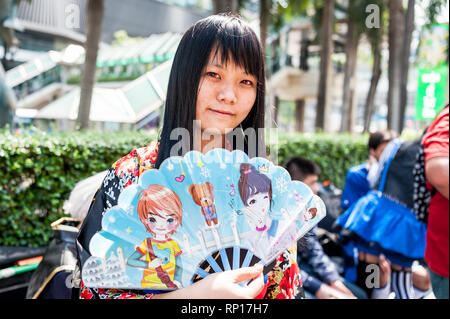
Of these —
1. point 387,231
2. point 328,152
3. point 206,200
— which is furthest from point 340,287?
point 328,152

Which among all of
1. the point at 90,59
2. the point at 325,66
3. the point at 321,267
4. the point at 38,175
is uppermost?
the point at 325,66

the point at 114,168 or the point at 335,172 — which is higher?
the point at 114,168

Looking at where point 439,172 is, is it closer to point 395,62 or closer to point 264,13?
point 395,62

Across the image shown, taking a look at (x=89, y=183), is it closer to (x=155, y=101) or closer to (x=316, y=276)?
(x=316, y=276)

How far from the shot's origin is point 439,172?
1.59 meters

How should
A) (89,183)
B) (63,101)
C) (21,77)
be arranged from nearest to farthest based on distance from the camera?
(89,183)
(63,101)
(21,77)

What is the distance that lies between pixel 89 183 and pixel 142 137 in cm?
157

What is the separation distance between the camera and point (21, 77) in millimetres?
14930

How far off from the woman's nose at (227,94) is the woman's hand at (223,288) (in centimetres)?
46

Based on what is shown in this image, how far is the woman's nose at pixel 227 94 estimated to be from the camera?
1096 millimetres

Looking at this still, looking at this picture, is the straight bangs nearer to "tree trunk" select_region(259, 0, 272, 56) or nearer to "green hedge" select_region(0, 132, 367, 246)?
"green hedge" select_region(0, 132, 367, 246)

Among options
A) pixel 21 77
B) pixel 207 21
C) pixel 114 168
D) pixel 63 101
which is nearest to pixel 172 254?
pixel 114 168

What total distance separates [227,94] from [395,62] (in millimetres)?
8892

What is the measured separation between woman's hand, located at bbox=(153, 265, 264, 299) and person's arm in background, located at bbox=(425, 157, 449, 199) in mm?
1027
